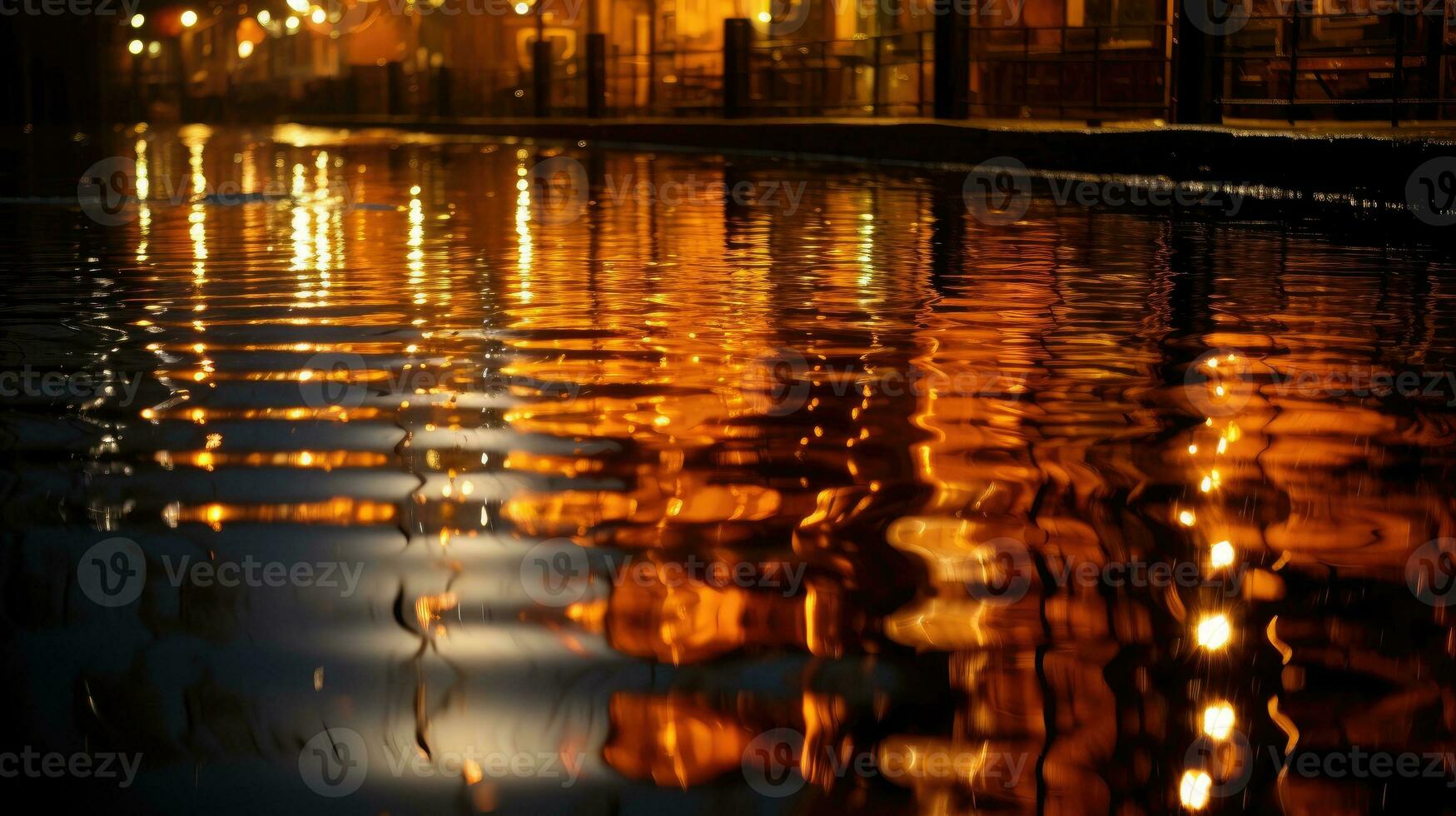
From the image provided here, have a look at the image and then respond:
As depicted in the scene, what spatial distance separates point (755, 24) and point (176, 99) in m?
37.7

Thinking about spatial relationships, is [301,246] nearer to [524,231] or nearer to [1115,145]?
[524,231]

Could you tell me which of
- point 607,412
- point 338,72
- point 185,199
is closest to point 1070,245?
point 607,412

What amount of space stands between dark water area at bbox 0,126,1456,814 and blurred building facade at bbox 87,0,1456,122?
831 cm

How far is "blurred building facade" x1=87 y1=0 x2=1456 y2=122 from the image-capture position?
1989 cm

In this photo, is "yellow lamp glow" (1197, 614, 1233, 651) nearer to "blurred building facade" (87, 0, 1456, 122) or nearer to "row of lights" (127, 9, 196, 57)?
"blurred building facade" (87, 0, 1456, 122)

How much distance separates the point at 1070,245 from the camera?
12.5m

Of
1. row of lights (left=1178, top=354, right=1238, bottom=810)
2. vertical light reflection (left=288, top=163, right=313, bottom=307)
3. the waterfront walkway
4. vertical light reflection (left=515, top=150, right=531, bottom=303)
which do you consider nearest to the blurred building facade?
the waterfront walkway

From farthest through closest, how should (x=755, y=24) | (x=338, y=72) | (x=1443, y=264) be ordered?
(x=338, y=72) < (x=755, y=24) < (x=1443, y=264)

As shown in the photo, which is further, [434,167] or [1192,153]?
[434,167]

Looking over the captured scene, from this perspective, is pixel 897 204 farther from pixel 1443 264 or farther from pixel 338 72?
pixel 338 72

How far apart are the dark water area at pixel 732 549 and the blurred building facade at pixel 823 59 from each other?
8.31m

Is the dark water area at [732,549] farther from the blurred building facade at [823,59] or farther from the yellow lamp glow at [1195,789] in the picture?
the blurred building facade at [823,59]

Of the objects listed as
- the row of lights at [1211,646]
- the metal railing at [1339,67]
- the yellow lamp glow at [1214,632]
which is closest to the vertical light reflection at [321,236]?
the row of lights at [1211,646]

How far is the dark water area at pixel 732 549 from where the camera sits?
2850 mm
